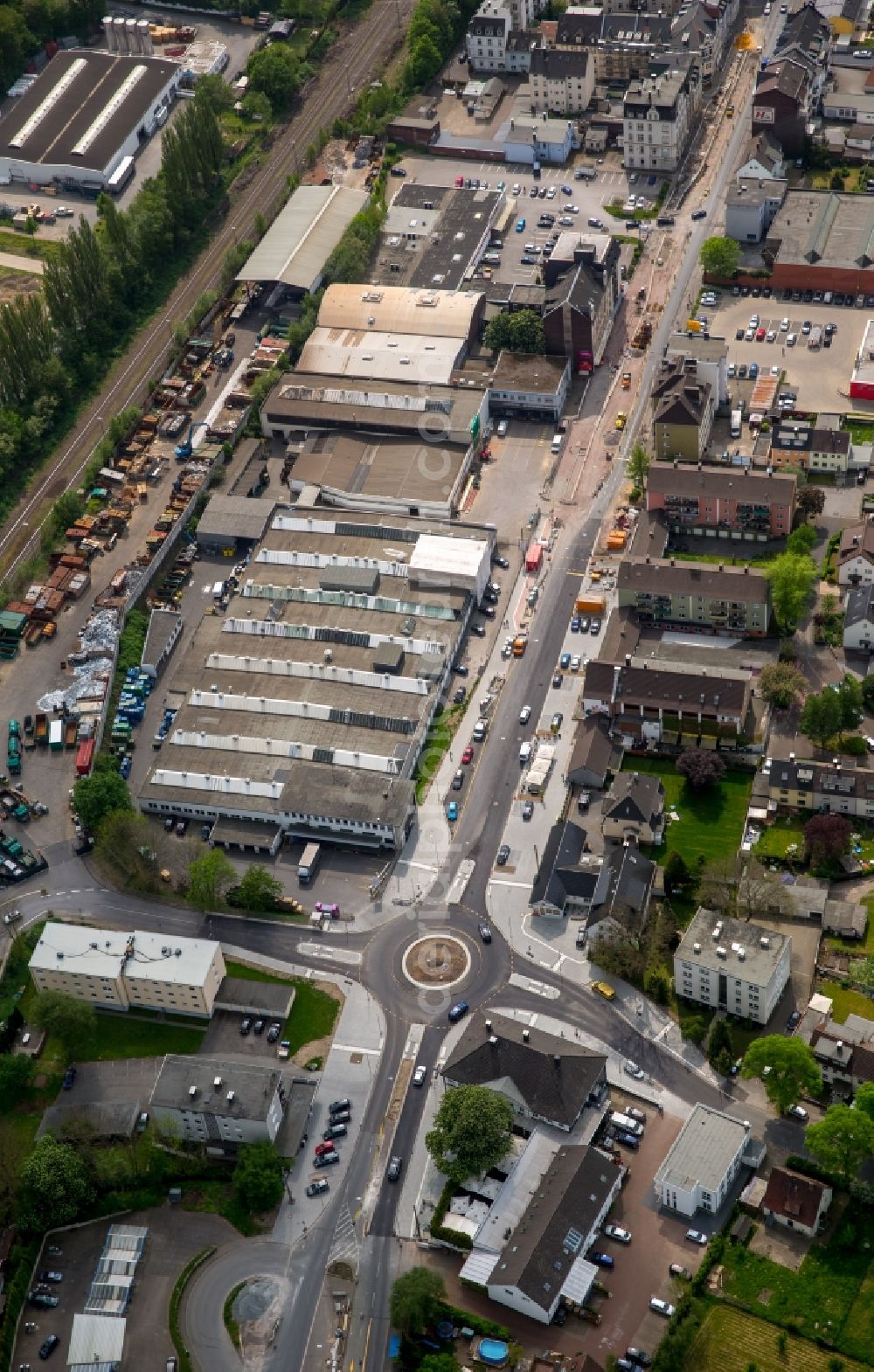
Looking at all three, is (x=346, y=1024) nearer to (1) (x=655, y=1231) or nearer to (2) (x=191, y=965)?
(2) (x=191, y=965)

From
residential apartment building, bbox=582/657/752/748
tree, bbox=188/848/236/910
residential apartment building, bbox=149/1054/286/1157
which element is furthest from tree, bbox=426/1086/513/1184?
residential apartment building, bbox=582/657/752/748

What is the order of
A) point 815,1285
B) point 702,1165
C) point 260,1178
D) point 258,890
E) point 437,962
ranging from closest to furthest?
point 815,1285 → point 702,1165 → point 260,1178 → point 437,962 → point 258,890

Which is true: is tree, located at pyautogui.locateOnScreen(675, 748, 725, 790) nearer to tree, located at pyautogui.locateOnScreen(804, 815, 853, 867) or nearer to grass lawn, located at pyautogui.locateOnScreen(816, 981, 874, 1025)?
tree, located at pyautogui.locateOnScreen(804, 815, 853, 867)

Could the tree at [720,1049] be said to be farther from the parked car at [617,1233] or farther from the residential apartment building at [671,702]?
the residential apartment building at [671,702]

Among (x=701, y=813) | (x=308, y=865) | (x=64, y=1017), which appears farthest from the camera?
(x=701, y=813)

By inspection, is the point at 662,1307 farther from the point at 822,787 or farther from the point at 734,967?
the point at 822,787

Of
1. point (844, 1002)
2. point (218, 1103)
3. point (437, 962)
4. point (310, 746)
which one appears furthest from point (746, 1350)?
point (310, 746)
